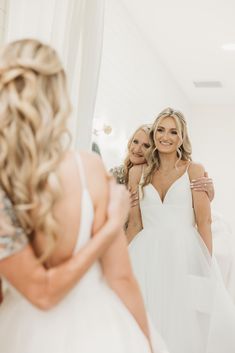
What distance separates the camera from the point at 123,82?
157 inches

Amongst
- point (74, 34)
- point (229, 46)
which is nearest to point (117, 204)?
point (74, 34)

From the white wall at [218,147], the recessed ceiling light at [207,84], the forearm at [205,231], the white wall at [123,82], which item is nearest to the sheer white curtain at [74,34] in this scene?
the forearm at [205,231]

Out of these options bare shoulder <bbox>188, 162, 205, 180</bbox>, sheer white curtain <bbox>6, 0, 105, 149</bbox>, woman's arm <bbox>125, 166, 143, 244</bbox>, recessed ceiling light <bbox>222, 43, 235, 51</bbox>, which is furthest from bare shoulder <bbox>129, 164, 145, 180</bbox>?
recessed ceiling light <bbox>222, 43, 235, 51</bbox>

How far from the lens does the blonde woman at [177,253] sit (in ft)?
8.40

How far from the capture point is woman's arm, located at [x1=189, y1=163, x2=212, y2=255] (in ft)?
8.64

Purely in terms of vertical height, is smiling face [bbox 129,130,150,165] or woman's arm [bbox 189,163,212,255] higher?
smiling face [bbox 129,130,150,165]

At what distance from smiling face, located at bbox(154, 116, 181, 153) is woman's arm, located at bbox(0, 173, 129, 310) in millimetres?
1607

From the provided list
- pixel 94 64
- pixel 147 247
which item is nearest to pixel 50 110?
pixel 94 64

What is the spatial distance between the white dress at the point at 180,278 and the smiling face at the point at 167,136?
0.63ft

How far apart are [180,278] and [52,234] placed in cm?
169

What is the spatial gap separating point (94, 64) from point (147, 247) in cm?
111

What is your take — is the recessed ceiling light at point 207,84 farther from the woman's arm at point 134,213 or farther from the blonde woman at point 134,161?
the woman's arm at point 134,213

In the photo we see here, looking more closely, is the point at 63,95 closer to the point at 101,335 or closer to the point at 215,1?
the point at 101,335

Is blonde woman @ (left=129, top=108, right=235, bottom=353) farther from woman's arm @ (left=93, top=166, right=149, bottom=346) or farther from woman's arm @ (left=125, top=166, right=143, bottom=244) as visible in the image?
woman's arm @ (left=93, top=166, right=149, bottom=346)
